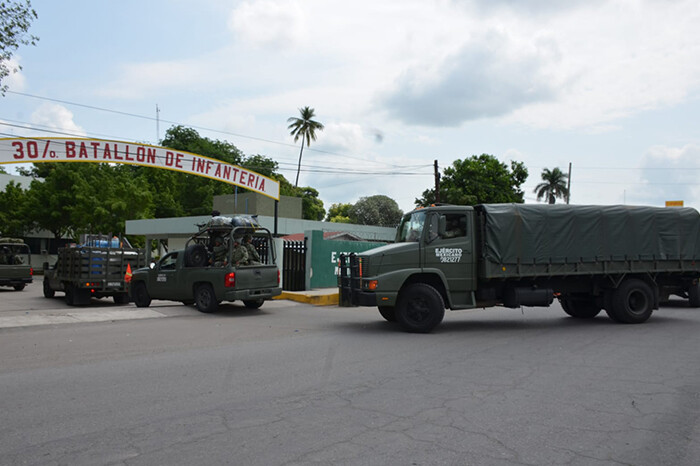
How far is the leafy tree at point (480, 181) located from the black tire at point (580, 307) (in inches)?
1349

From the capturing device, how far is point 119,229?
40906mm

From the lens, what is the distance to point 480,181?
48.5 m

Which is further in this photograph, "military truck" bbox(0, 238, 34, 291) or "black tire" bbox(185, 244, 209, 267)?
"military truck" bbox(0, 238, 34, 291)

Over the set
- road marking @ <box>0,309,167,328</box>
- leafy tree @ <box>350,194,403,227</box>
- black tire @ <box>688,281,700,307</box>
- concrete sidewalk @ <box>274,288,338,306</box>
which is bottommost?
road marking @ <box>0,309,167,328</box>

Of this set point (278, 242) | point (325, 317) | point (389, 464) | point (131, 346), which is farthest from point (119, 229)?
point (389, 464)

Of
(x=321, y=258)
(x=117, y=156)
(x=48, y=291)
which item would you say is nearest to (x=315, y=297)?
(x=321, y=258)

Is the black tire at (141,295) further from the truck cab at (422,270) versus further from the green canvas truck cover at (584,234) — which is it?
the green canvas truck cover at (584,234)

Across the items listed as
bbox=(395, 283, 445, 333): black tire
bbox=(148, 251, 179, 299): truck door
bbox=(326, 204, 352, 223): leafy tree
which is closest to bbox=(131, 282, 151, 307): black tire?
bbox=(148, 251, 179, 299): truck door

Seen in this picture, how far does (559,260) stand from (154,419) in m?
8.95

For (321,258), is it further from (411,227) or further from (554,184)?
(554,184)

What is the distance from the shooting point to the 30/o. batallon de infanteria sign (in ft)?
55.8

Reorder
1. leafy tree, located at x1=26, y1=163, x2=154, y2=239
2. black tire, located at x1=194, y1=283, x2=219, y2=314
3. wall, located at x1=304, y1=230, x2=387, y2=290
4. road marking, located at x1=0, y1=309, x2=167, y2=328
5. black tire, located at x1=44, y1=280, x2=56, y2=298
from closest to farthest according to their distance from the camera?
road marking, located at x1=0, y1=309, x2=167, y2=328, black tire, located at x1=194, y1=283, x2=219, y2=314, wall, located at x1=304, y1=230, x2=387, y2=290, black tire, located at x1=44, y1=280, x2=56, y2=298, leafy tree, located at x1=26, y1=163, x2=154, y2=239

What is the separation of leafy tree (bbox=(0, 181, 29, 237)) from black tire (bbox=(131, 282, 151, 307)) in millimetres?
31930

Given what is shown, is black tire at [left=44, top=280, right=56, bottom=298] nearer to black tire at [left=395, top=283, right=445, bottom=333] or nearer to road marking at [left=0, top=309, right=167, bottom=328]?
road marking at [left=0, top=309, right=167, bottom=328]
